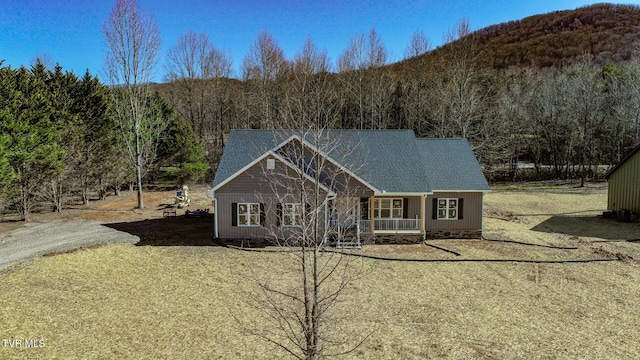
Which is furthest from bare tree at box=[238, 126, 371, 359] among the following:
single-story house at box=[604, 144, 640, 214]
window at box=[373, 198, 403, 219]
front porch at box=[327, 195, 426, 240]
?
single-story house at box=[604, 144, 640, 214]

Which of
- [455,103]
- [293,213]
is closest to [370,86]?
[455,103]

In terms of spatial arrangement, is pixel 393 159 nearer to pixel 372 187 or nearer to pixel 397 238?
pixel 372 187

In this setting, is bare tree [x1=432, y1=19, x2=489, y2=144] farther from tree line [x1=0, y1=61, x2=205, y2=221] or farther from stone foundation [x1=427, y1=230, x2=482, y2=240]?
tree line [x1=0, y1=61, x2=205, y2=221]

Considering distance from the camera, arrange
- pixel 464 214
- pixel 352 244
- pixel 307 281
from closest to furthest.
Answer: pixel 307 281 < pixel 352 244 < pixel 464 214

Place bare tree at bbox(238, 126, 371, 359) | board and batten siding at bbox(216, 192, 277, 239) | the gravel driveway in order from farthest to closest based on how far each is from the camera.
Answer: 1. board and batten siding at bbox(216, 192, 277, 239)
2. the gravel driveway
3. bare tree at bbox(238, 126, 371, 359)

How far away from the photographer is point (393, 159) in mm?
21047

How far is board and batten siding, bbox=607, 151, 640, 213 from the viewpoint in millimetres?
23438

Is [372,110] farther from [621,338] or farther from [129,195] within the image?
[621,338]

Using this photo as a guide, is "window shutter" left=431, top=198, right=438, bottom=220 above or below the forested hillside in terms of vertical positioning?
below

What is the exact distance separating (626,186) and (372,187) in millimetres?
17545

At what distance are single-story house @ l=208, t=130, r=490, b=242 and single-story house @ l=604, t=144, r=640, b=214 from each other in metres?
10.7

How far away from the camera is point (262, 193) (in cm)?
1848

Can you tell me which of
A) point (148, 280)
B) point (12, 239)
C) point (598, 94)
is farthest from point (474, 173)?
point (598, 94)

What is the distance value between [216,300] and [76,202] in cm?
2446
